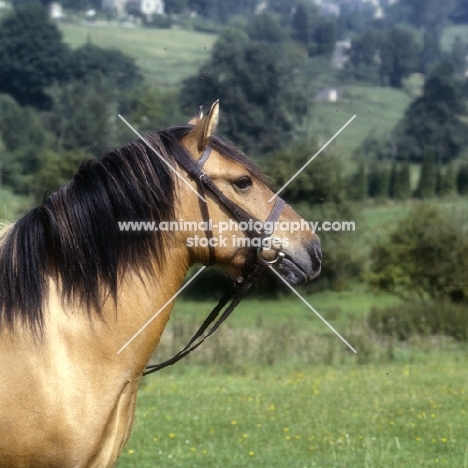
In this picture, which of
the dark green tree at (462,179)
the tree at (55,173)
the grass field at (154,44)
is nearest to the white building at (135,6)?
the grass field at (154,44)

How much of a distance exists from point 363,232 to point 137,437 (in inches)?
747

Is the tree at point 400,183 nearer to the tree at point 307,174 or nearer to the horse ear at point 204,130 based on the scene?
the tree at point 307,174

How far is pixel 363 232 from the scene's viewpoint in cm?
2653

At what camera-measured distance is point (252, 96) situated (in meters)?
27.1

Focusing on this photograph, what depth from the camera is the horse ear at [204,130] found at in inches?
156

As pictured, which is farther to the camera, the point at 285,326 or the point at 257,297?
the point at 257,297

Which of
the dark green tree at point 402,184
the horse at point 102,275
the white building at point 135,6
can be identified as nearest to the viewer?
the horse at point 102,275

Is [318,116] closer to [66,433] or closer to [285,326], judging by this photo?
[285,326]

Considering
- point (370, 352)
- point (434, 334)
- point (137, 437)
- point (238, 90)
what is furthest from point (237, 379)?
point (238, 90)

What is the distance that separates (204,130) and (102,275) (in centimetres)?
80

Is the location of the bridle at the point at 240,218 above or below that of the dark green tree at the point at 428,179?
above

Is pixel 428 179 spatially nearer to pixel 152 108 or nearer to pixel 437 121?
pixel 437 121

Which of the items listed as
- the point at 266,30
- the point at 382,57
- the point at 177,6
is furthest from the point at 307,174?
the point at 177,6

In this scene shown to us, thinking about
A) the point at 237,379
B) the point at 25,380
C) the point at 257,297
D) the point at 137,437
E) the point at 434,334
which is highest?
the point at 25,380
